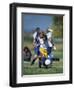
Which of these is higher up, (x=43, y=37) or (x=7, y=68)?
(x=43, y=37)

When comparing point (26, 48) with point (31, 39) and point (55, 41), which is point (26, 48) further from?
point (55, 41)

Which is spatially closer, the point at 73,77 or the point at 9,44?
the point at 9,44

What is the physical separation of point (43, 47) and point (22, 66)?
0.50ft

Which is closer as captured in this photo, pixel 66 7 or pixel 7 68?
pixel 7 68

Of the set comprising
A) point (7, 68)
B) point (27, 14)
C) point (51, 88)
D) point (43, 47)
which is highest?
point (27, 14)

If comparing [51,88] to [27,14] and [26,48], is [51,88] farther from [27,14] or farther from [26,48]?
[27,14]

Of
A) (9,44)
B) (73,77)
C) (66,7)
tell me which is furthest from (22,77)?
(66,7)

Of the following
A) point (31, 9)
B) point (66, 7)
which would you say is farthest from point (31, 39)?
point (66, 7)

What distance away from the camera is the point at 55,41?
1.55 meters

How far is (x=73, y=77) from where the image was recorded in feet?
5.25

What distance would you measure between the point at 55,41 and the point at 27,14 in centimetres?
21

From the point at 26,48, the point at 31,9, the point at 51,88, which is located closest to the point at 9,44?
the point at 26,48

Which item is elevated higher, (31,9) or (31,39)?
(31,9)

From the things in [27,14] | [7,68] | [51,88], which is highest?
[27,14]
